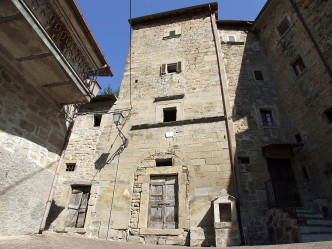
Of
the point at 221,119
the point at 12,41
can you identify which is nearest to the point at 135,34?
the point at 221,119

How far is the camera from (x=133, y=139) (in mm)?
10141

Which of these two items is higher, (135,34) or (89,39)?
(135,34)

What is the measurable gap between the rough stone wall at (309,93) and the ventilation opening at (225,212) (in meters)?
2.83

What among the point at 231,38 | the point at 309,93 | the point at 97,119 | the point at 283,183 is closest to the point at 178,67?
the point at 231,38

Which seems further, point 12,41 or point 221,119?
point 221,119

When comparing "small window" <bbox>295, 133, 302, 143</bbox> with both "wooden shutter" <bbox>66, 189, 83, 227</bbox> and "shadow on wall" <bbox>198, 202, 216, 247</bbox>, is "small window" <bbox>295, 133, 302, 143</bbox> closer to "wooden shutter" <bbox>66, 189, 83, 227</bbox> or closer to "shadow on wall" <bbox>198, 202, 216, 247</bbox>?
"shadow on wall" <bbox>198, 202, 216, 247</bbox>

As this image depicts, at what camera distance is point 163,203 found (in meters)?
8.52

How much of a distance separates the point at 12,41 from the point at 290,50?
10462 millimetres

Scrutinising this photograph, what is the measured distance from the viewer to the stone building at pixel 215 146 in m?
7.81

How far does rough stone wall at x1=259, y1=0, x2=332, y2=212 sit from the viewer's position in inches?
329

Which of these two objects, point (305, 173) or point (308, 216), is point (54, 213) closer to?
point (308, 216)

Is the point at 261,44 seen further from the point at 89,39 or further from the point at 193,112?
the point at 89,39

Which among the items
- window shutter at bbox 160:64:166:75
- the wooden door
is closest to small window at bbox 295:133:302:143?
the wooden door

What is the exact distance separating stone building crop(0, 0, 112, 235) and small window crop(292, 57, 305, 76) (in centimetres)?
858
